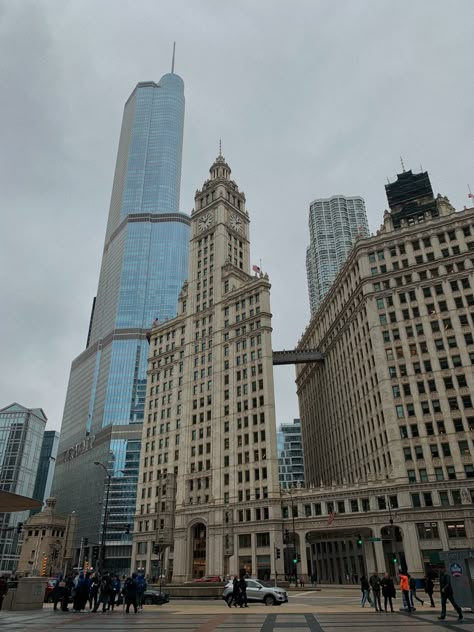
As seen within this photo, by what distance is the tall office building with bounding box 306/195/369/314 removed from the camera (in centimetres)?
18738

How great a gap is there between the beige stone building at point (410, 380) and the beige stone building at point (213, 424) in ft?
44.2

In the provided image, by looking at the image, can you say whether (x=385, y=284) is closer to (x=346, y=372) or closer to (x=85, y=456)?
(x=346, y=372)

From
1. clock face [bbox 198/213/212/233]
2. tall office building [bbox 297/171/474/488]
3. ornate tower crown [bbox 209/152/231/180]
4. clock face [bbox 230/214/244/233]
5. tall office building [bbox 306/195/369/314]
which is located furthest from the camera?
tall office building [bbox 306/195/369/314]

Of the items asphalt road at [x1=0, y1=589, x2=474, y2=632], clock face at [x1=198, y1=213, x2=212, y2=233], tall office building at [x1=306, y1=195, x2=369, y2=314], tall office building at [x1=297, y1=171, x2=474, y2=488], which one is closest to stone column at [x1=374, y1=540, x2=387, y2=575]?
tall office building at [x1=297, y1=171, x2=474, y2=488]

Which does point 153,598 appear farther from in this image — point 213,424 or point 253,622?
point 213,424

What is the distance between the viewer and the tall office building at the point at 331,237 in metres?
187

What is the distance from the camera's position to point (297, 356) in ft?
347

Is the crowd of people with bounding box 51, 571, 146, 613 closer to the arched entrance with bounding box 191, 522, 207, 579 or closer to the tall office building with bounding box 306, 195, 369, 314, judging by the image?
the arched entrance with bounding box 191, 522, 207, 579

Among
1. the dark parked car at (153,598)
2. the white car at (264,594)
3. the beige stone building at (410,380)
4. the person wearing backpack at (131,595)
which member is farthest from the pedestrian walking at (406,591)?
the beige stone building at (410,380)

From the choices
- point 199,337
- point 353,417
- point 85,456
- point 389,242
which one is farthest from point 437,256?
point 85,456

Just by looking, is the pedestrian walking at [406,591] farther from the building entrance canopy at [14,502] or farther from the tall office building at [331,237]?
the tall office building at [331,237]

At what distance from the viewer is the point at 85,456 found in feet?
587

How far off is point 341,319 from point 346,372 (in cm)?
1039

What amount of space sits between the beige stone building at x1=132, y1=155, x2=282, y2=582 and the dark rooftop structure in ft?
100
